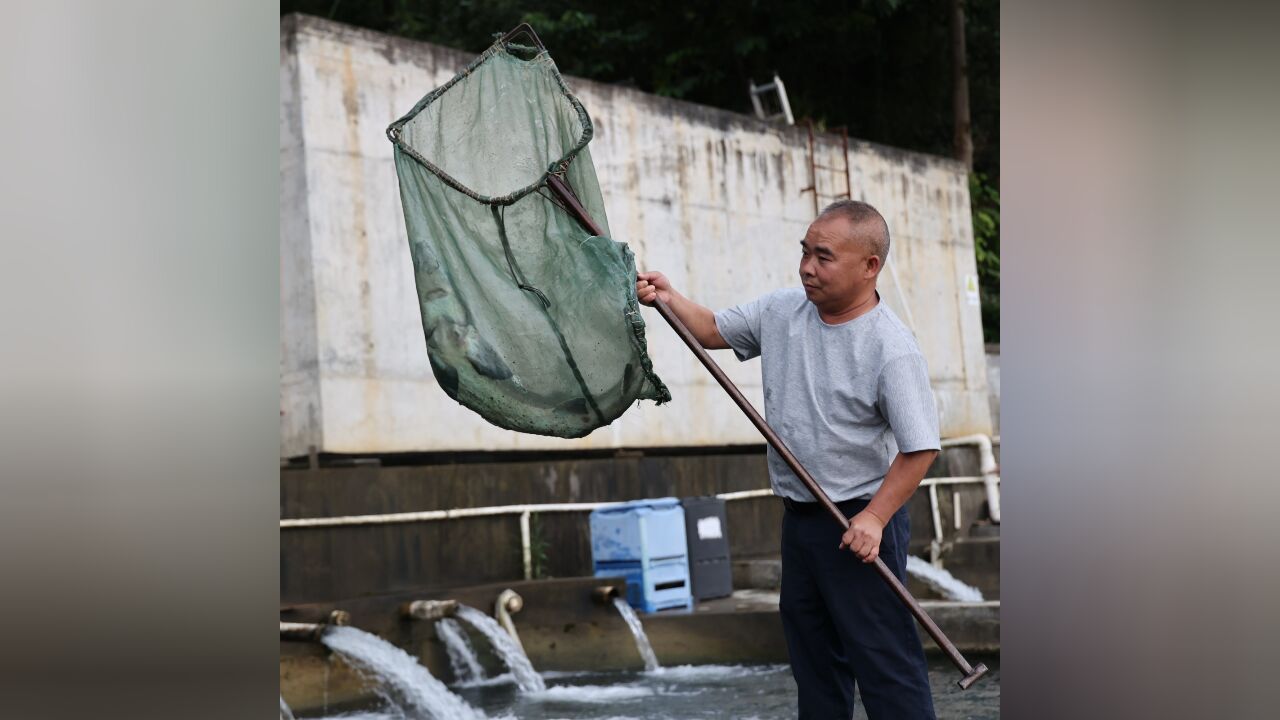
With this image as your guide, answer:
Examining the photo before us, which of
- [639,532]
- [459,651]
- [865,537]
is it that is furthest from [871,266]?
[639,532]

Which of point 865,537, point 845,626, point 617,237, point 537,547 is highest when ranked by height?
point 617,237

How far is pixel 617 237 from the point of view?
11.2 meters

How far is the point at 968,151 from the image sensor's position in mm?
18234

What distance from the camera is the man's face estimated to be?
3.57 meters

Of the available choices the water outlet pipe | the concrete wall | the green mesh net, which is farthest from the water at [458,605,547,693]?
the green mesh net

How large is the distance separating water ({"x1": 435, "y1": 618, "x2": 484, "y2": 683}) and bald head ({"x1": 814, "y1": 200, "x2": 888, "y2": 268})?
5.10 metres

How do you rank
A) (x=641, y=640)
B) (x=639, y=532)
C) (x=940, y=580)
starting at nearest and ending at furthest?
(x=641, y=640), (x=639, y=532), (x=940, y=580)

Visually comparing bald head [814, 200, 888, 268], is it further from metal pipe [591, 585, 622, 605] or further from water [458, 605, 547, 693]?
metal pipe [591, 585, 622, 605]

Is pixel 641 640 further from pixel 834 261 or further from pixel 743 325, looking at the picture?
pixel 834 261

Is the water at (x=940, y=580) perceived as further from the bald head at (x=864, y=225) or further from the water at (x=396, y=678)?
the bald head at (x=864, y=225)

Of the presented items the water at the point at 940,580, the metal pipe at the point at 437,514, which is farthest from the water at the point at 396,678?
the water at the point at 940,580

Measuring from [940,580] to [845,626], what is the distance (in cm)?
774
